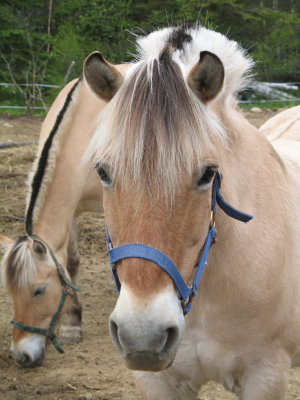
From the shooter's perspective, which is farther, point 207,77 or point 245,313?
point 245,313

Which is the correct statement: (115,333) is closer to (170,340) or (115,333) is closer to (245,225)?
(170,340)

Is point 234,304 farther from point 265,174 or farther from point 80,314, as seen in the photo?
point 80,314

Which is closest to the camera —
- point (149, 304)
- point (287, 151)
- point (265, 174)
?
point (149, 304)

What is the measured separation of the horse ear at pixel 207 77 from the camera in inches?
71.9

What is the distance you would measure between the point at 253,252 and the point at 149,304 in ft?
2.31

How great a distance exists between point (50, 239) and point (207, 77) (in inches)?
103

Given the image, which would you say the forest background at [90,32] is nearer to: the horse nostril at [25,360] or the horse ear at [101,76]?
the horse nostril at [25,360]

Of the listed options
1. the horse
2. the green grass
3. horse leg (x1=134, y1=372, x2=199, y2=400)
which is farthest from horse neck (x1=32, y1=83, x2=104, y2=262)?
the green grass

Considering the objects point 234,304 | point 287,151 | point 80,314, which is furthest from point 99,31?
point 234,304

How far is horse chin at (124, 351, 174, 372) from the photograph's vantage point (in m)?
1.69

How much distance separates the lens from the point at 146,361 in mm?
1707

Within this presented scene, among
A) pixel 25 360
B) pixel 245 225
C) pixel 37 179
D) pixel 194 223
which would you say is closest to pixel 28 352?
pixel 25 360

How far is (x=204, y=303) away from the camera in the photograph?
221 centimetres

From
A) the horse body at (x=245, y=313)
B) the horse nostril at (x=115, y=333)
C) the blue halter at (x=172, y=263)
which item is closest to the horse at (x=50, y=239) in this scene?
the horse body at (x=245, y=313)
